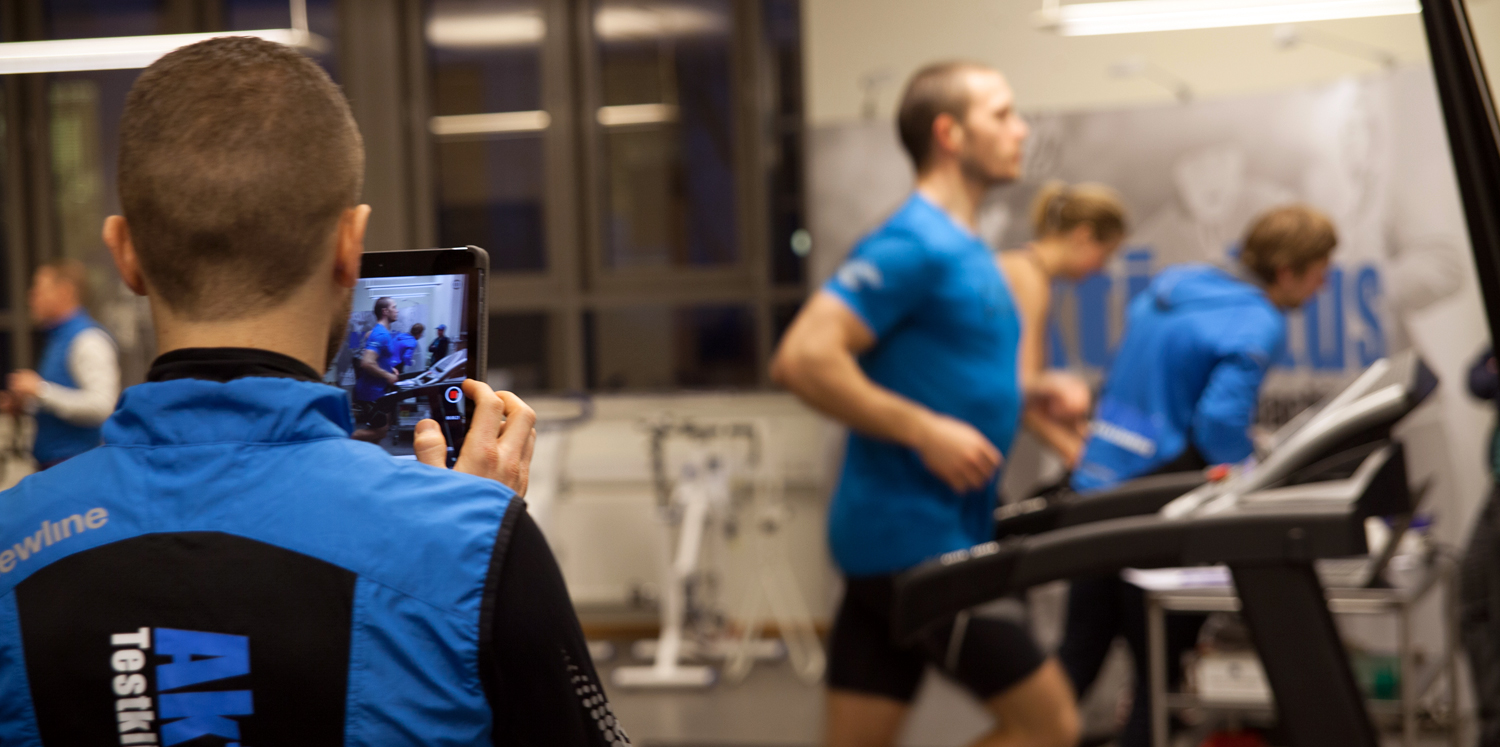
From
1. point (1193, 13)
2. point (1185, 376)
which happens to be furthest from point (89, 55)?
point (1193, 13)

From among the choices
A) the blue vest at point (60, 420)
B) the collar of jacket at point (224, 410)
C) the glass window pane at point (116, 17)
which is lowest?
the blue vest at point (60, 420)

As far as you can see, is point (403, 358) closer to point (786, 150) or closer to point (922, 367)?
point (922, 367)

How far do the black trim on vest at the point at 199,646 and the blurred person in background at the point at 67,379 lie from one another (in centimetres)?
388

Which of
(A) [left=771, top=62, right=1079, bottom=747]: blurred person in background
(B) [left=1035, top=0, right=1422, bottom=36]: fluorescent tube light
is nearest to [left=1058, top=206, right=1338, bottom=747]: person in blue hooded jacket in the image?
(A) [left=771, top=62, right=1079, bottom=747]: blurred person in background

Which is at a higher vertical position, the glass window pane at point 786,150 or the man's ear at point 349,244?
the glass window pane at point 786,150

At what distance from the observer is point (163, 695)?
0.60 meters

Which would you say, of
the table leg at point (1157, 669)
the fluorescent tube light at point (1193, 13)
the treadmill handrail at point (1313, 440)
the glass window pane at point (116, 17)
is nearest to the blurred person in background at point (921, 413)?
the treadmill handrail at point (1313, 440)

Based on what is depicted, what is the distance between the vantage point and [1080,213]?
3.97 meters

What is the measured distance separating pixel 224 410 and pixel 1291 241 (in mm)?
2724

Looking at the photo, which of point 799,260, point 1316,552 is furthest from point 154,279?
point 799,260

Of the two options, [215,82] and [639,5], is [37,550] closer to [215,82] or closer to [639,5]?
[215,82]

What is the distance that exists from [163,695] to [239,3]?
5.84m

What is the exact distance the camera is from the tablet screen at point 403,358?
2.23ft

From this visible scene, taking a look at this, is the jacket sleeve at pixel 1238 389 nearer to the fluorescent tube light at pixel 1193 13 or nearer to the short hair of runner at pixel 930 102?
the short hair of runner at pixel 930 102
